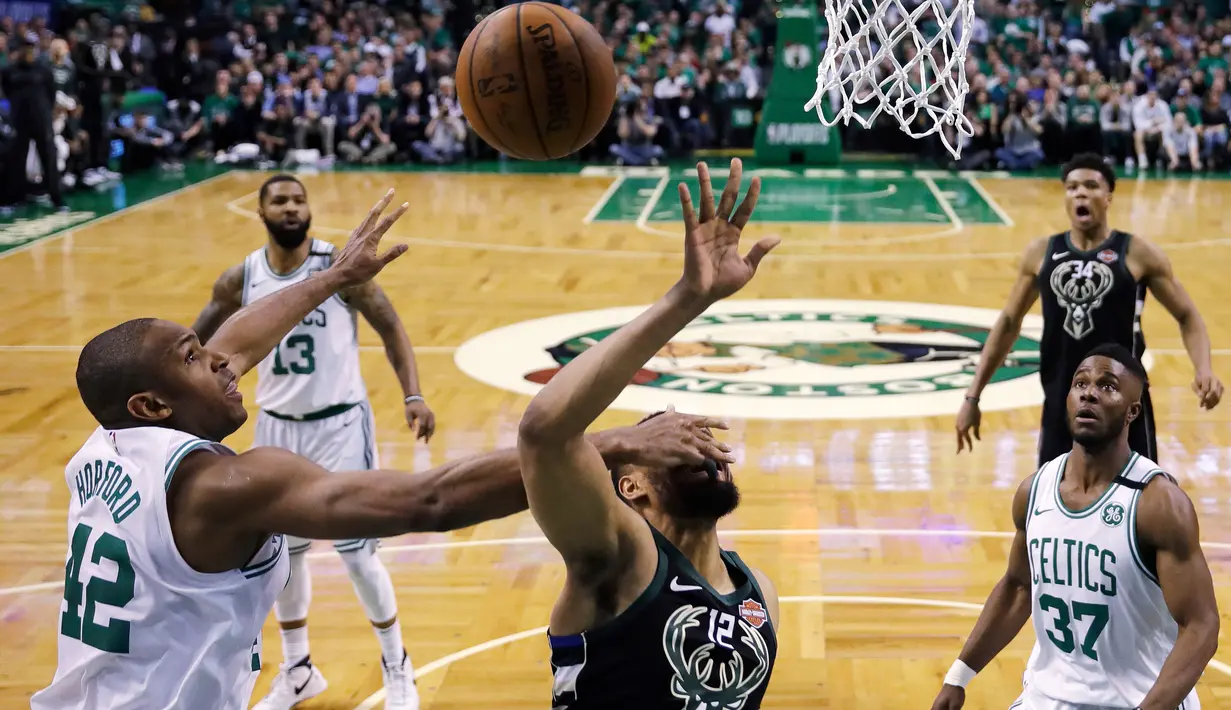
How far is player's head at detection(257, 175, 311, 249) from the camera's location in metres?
5.80

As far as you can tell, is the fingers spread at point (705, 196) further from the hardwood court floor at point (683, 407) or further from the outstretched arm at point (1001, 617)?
the hardwood court floor at point (683, 407)

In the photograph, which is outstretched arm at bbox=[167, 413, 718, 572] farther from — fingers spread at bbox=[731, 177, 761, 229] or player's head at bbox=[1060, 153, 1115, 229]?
player's head at bbox=[1060, 153, 1115, 229]

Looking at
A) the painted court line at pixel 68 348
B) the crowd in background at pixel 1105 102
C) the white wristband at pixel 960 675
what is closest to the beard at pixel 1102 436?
the white wristband at pixel 960 675

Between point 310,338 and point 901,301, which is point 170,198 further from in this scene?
point 310,338

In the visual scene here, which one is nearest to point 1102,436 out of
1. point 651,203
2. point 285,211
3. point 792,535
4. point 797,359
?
point 792,535

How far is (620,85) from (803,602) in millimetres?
17409

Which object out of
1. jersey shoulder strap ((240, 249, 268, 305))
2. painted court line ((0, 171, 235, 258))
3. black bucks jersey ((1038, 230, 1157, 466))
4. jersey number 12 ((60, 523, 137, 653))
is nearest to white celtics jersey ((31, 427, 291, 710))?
jersey number 12 ((60, 523, 137, 653))

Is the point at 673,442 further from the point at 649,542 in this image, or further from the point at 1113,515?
the point at 1113,515

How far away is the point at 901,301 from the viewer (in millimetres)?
12336

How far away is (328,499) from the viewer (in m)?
2.79

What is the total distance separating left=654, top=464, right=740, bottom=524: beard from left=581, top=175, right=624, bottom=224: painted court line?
14057 millimetres

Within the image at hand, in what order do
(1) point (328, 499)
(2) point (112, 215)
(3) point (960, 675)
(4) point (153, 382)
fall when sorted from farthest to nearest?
(2) point (112, 215) < (3) point (960, 675) < (4) point (153, 382) < (1) point (328, 499)

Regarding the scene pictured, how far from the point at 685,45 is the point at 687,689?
22855mm

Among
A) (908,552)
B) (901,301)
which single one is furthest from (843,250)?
(908,552)
